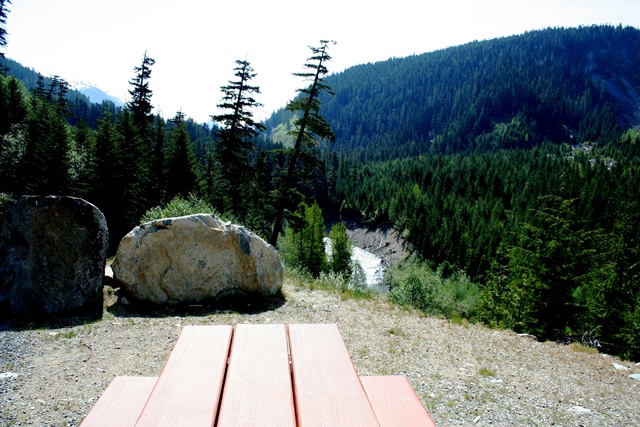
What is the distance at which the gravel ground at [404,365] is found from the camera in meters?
5.80

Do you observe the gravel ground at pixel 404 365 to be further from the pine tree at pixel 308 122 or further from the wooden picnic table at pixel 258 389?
the pine tree at pixel 308 122

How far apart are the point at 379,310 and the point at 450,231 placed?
51.0 m

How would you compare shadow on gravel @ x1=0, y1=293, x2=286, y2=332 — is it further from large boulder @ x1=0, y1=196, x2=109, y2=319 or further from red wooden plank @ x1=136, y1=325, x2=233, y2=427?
red wooden plank @ x1=136, y1=325, x2=233, y2=427

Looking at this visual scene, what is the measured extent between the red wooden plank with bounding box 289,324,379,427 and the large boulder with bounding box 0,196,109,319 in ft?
26.1

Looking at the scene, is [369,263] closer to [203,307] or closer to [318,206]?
[318,206]

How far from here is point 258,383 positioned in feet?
8.59

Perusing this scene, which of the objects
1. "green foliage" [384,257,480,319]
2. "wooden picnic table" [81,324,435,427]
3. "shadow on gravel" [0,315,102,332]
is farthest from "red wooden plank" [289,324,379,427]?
"green foliage" [384,257,480,319]

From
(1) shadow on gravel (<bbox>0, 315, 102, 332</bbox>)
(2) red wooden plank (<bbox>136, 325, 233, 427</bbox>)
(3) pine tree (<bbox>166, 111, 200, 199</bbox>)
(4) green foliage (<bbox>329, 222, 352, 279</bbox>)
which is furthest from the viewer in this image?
(4) green foliage (<bbox>329, 222, 352, 279</bbox>)

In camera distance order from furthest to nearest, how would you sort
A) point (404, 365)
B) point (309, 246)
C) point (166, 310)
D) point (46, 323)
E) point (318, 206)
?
point (318, 206)
point (309, 246)
point (166, 310)
point (46, 323)
point (404, 365)

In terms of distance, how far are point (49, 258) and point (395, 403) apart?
922 cm

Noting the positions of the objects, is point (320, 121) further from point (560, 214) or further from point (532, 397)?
point (532, 397)

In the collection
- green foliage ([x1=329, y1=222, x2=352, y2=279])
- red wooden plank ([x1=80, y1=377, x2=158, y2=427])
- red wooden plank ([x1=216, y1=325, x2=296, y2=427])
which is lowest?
green foliage ([x1=329, y1=222, x2=352, y2=279])

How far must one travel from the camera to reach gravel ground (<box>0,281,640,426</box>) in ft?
19.0

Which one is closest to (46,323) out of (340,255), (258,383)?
(258,383)
